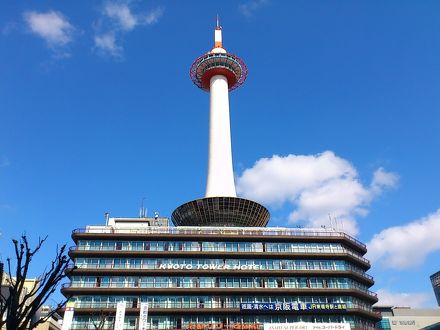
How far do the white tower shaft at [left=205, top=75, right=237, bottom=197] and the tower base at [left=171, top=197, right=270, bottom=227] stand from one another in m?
5.68

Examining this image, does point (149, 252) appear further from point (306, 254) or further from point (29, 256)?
point (29, 256)

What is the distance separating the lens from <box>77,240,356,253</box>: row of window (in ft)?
259

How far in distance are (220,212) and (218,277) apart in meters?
15.2

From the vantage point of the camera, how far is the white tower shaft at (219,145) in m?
96.1

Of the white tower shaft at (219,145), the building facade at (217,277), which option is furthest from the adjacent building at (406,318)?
the white tower shaft at (219,145)

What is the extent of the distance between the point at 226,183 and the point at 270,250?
819 inches

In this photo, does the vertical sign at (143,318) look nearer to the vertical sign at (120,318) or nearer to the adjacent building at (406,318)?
the vertical sign at (120,318)

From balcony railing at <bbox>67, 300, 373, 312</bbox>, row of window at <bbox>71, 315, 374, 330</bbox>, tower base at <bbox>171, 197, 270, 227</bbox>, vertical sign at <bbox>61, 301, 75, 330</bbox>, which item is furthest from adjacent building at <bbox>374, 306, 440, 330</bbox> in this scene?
vertical sign at <bbox>61, 301, 75, 330</bbox>

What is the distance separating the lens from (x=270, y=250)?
265ft

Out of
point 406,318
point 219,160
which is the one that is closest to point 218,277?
point 219,160

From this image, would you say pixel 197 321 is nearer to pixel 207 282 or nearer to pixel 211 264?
pixel 207 282

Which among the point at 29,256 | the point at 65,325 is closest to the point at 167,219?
the point at 65,325

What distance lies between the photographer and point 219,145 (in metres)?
103

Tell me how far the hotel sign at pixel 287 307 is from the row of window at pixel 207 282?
338 cm
